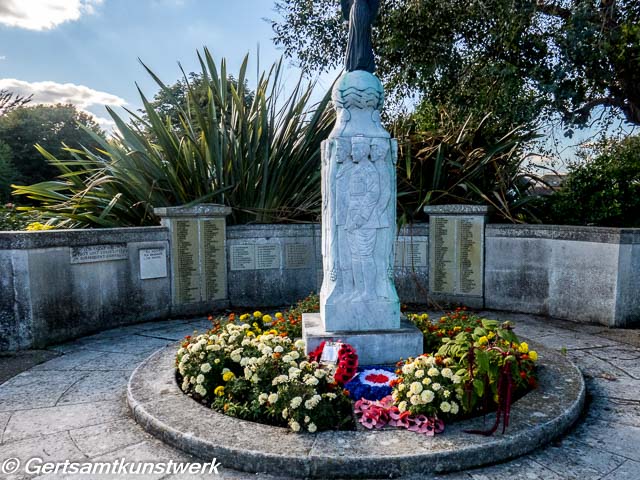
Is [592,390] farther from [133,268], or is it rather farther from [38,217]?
[38,217]

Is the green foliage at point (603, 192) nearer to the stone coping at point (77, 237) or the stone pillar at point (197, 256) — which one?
the stone pillar at point (197, 256)

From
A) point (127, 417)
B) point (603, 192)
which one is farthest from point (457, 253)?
point (127, 417)

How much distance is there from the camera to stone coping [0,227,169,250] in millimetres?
5055

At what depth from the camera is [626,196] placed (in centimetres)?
649

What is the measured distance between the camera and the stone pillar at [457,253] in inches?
→ 273

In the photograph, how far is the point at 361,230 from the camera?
4074mm

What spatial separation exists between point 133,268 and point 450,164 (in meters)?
5.05

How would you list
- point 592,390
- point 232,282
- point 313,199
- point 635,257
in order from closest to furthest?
point 592,390 → point 635,257 → point 232,282 → point 313,199

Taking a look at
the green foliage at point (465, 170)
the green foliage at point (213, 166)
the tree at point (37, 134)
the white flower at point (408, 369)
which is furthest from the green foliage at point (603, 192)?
the tree at point (37, 134)

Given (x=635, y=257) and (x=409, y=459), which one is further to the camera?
(x=635, y=257)

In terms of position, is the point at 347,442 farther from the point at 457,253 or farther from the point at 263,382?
the point at 457,253

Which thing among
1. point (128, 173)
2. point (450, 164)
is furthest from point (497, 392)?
point (128, 173)

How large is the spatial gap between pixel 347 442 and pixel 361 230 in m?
1.82

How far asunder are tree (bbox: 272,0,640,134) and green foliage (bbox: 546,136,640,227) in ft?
2.24
